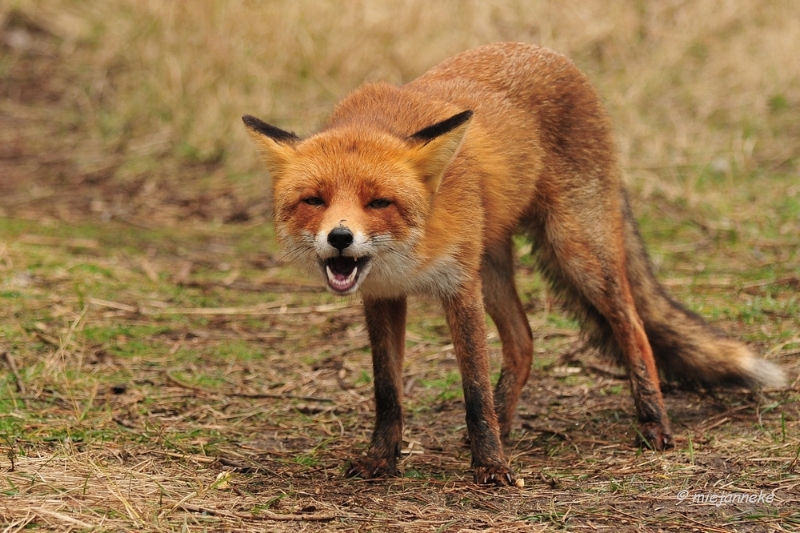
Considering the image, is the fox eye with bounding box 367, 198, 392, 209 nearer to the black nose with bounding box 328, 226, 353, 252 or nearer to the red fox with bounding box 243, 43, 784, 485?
the red fox with bounding box 243, 43, 784, 485

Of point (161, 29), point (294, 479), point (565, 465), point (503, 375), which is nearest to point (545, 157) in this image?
point (503, 375)

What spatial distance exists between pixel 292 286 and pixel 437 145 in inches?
178

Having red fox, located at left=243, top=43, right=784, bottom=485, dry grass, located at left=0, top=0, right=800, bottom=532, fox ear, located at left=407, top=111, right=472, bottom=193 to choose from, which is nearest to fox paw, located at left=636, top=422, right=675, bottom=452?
red fox, located at left=243, top=43, right=784, bottom=485

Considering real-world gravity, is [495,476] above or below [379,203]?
below

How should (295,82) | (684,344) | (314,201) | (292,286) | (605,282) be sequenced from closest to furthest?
1. (314,201)
2. (605,282)
3. (684,344)
4. (292,286)
5. (295,82)

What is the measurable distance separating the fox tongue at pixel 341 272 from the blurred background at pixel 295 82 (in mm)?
6819

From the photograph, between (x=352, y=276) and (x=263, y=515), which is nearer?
(x=263, y=515)

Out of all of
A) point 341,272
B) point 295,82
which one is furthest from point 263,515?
point 295,82

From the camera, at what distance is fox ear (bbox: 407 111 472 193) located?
4.80 meters

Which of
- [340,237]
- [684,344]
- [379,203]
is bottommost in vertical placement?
[684,344]

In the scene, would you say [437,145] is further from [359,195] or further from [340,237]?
[340,237]

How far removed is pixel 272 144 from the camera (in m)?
4.97

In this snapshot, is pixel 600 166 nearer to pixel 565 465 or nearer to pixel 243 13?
pixel 565 465

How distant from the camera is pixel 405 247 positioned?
481 centimetres
